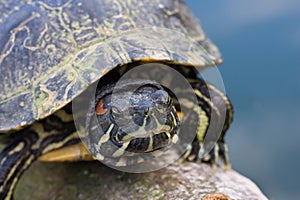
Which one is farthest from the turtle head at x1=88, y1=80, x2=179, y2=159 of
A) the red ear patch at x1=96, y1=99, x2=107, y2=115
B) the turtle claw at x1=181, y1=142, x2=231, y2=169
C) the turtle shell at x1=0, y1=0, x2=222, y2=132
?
the turtle claw at x1=181, y1=142, x2=231, y2=169

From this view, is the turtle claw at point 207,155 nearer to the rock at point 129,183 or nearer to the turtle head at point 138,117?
the rock at point 129,183

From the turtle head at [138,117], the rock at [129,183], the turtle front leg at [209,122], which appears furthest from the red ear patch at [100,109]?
the turtle front leg at [209,122]

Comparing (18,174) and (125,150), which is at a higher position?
(125,150)

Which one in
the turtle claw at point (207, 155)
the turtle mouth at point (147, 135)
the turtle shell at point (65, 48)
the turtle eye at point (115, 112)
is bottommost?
the turtle claw at point (207, 155)

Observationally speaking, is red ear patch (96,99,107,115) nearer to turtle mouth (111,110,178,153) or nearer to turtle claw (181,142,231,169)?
turtle mouth (111,110,178,153)

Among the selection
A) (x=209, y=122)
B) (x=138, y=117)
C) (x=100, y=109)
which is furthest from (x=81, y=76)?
(x=209, y=122)

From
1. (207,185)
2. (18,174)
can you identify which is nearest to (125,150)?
(207,185)

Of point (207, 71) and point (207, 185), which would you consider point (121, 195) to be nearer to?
point (207, 185)
